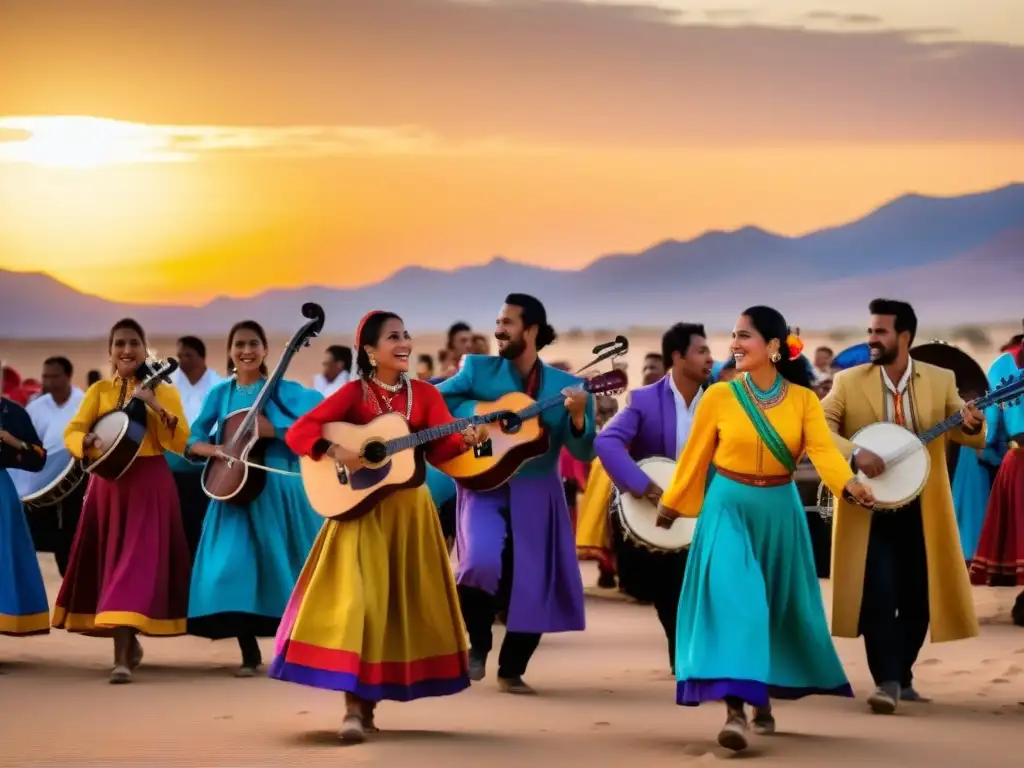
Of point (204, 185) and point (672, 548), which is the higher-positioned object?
point (204, 185)

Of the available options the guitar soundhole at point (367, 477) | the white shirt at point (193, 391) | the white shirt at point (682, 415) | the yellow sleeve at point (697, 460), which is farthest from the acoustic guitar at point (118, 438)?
the white shirt at point (193, 391)

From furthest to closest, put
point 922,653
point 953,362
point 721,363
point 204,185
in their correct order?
point 204,185 < point 721,363 < point 953,362 < point 922,653

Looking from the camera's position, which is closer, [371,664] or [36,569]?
[371,664]

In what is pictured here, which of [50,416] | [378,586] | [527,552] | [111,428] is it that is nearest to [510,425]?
[527,552]

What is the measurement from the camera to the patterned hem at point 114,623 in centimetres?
1043

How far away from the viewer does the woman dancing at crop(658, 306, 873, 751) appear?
26.5ft

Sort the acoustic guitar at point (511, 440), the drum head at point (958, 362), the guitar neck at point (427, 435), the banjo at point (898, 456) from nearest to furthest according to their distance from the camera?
the guitar neck at point (427, 435)
the banjo at point (898, 456)
the acoustic guitar at point (511, 440)
the drum head at point (958, 362)

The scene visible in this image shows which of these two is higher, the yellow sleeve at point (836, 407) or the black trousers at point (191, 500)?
the yellow sleeve at point (836, 407)

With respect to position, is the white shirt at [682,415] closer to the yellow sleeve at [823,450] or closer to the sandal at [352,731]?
the yellow sleeve at [823,450]

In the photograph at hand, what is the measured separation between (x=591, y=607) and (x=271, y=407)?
16.3 feet

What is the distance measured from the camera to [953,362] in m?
13.1

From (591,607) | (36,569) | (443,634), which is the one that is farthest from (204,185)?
(443,634)

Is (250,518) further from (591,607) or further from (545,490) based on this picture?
(591,607)

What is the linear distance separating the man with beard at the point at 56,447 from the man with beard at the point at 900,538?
21.5 feet
